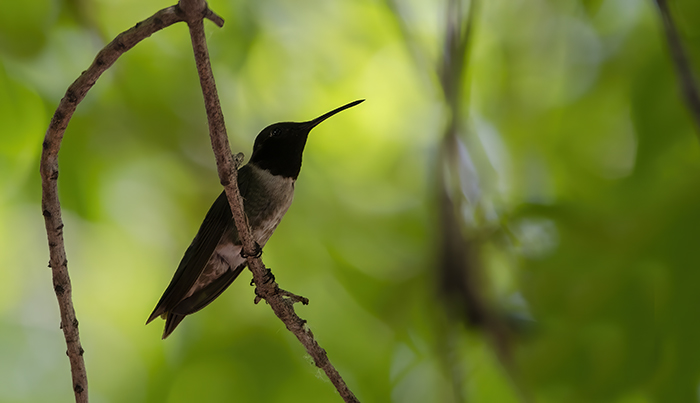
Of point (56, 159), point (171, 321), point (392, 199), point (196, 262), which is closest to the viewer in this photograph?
point (56, 159)

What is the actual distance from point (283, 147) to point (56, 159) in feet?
2.46

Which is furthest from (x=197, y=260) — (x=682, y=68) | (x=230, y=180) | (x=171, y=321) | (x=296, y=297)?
(x=682, y=68)

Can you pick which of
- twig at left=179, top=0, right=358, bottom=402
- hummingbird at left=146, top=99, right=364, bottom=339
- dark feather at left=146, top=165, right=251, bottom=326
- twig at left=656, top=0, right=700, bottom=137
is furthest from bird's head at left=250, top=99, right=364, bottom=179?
twig at left=656, top=0, right=700, bottom=137

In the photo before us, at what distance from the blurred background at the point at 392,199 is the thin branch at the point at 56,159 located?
920 mm

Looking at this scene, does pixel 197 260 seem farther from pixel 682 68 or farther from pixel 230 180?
pixel 682 68

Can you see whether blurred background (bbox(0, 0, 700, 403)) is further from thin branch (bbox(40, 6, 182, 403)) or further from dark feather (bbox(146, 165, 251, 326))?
thin branch (bbox(40, 6, 182, 403))

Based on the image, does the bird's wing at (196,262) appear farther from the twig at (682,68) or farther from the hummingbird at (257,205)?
the twig at (682,68)

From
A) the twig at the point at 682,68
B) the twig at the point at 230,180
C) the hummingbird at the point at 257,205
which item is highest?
the hummingbird at the point at 257,205

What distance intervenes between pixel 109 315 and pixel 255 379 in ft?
2.08

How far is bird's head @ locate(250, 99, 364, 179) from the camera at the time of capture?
5.18 ft

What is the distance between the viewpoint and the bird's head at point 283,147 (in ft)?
5.18

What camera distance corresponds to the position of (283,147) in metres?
1.60

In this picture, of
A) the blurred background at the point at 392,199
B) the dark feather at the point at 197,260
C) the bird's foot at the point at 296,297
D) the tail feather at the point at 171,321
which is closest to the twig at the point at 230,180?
the bird's foot at the point at 296,297

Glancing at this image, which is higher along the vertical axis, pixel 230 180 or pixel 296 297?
pixel 230 180
